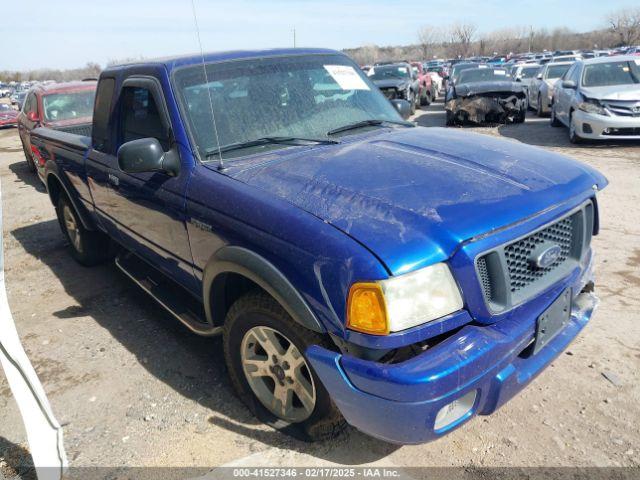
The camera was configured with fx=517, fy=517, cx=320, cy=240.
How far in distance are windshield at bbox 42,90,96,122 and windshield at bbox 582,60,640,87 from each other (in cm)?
951

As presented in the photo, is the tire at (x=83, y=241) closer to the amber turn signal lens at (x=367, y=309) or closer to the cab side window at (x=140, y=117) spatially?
the cab side window at (x=140, y=117)

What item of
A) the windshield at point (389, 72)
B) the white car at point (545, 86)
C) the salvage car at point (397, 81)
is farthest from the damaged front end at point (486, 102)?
the windshield at point (389, 72)

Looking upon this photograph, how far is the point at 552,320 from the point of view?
2.36 metres

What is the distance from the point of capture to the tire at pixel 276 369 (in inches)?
93.9

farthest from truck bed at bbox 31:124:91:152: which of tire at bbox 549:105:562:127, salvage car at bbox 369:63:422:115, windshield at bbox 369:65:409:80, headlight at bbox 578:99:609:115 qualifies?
windshield at bbox 369:65:409:80

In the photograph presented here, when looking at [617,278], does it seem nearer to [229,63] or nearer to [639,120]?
[229,63]

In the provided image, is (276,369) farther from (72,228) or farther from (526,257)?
(72,228)

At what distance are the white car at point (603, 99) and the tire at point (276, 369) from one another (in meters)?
9.10

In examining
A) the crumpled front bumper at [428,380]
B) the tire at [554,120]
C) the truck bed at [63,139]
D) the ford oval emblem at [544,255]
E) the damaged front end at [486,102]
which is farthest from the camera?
the damaged front end at [486,102]

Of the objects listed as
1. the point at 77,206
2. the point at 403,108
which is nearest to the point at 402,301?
the point at 403,108

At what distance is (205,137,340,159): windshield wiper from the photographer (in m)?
2.95

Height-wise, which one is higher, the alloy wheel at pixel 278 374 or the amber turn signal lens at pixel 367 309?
the amber turn signal lens at pixel 367 309

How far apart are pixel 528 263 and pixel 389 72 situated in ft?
53.8

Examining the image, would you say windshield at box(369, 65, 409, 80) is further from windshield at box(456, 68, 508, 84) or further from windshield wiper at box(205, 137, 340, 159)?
windshield wiper at box(205, 137, 340, 159)
